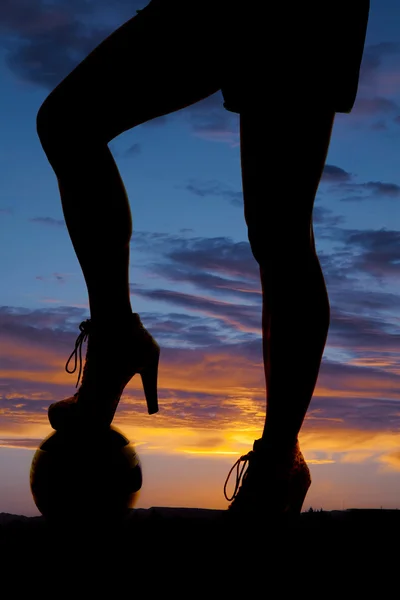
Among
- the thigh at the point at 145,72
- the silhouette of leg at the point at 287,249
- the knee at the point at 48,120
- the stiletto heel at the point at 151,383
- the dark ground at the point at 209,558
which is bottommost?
the dark ground at the point at 209,558

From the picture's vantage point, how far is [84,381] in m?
3.56

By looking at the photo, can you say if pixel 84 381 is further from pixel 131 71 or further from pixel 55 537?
pixel 131 71

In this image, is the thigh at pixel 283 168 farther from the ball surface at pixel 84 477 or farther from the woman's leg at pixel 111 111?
the ball surface at pixel 84 477

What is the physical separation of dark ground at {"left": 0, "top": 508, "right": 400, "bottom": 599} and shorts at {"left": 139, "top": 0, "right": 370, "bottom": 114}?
1639mm

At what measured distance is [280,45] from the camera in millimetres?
2812

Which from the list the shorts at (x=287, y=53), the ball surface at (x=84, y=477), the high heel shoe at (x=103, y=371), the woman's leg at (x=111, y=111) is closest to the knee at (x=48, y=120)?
the woman's leg at (x=111, y=111)

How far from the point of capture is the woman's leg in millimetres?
2982

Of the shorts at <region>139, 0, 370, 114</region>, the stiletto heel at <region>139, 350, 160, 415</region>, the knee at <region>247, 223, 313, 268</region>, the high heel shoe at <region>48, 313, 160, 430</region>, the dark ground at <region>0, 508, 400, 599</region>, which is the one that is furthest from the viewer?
the stiletto heel at <region>139, 350, 160, 415</region>

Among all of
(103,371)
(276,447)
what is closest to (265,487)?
(276,447)

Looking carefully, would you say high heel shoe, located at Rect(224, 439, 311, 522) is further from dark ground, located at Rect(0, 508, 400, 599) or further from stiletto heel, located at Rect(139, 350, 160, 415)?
stiletto heel, located at Rect(139, 350, 160, 415)

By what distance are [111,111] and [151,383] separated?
1393 mm

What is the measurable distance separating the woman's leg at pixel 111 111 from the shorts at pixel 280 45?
0.07 meters

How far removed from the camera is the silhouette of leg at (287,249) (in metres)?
2.85

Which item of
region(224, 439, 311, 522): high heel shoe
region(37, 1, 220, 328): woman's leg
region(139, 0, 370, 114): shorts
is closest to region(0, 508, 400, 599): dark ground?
region(224, 439, 311, 522): high heel shoe
